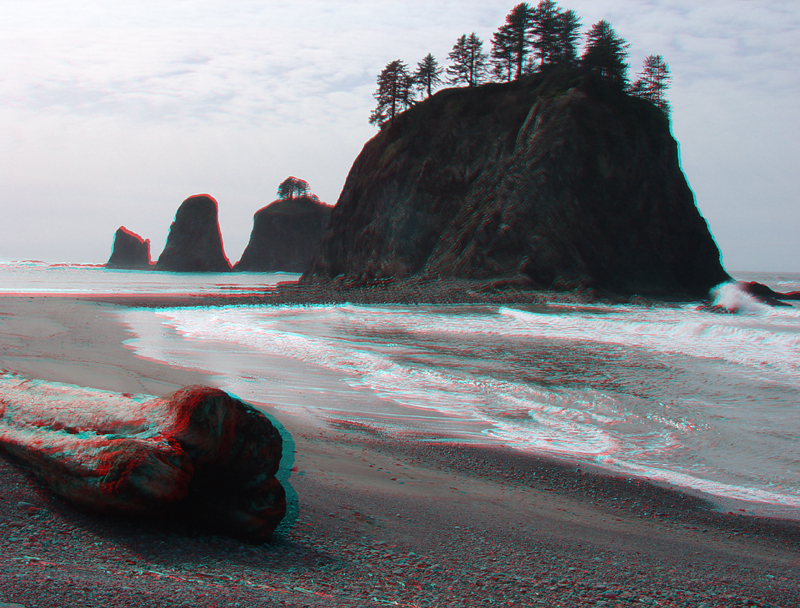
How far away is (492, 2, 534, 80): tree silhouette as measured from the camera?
4156 cm

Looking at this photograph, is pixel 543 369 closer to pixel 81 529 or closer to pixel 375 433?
pixel 375 433

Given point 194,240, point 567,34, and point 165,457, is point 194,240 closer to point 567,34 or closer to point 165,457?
point 567,34

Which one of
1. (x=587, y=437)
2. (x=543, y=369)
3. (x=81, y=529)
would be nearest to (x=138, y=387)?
(x=81, y=529)

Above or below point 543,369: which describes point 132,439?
above

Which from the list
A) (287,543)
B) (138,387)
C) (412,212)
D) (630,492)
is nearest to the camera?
(287,543)

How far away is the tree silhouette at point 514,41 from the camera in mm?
41562

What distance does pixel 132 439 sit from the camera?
7.94ft

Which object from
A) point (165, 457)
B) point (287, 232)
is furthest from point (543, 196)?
point (287, 232)

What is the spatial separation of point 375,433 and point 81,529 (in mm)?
2852

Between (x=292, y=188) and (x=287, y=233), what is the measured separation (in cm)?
954

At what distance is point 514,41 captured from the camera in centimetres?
4212

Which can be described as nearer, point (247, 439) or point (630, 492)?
point (247, 439)

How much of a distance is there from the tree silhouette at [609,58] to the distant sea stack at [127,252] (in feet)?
367

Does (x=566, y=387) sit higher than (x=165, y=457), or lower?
lower
